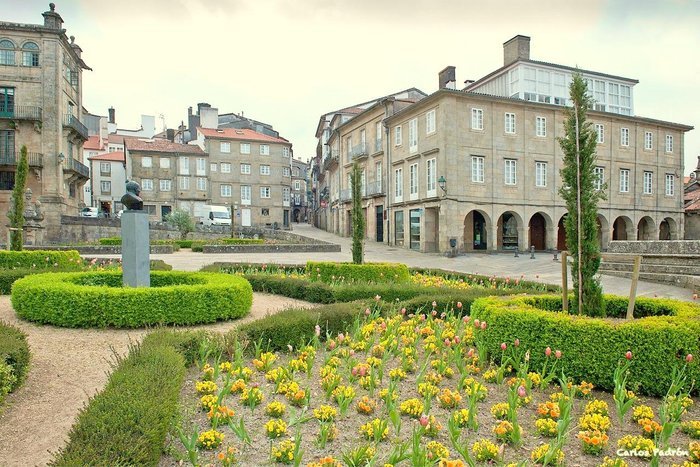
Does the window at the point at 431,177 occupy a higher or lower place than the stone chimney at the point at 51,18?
lower

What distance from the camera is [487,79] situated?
34.4m

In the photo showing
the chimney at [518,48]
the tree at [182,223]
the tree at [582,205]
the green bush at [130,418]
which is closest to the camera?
the green bush at [130,418]

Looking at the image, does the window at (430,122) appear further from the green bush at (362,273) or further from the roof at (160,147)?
the roof at (160,147)

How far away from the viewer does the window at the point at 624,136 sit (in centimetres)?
3419

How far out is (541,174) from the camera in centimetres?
3122

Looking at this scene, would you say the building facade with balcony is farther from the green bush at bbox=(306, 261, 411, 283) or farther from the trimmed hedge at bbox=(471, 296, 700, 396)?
the trimmed hedge at bbox=(471, 296, 700, 396)

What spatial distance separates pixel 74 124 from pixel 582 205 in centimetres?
4468

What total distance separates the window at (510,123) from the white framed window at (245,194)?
35.1 metres

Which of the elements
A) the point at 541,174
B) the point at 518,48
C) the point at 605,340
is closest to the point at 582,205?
the point at 605,340

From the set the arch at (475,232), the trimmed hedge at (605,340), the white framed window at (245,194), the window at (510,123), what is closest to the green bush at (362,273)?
the trimmed hedge at (605,340)

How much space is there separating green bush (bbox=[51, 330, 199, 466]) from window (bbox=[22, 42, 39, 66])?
42622mm

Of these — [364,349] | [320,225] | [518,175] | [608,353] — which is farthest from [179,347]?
[320,225]

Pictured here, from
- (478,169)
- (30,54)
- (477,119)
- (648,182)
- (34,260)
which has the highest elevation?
(30,54)

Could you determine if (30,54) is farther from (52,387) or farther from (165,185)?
(52,387)
